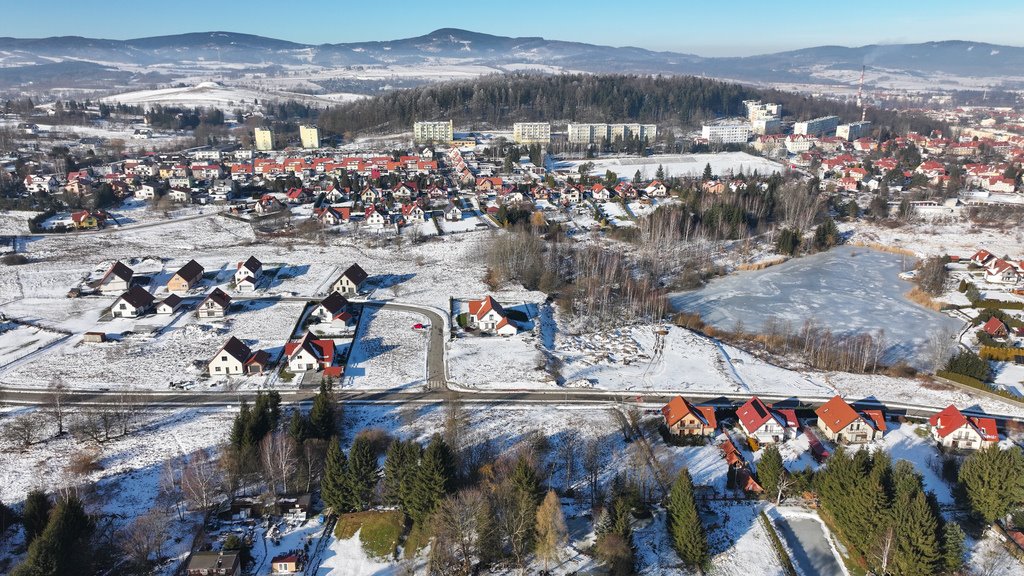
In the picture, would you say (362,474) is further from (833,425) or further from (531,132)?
(531,132)

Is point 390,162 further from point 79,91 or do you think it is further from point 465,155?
point 79,91

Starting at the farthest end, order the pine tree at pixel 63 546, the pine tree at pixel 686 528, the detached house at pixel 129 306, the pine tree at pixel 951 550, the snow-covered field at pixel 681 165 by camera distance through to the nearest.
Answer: the snow-covered field at pixel 681 165 < the detached house at pixel 129 306 < the pine tree at pixel 686 528 < the pine tree at pixel 951 550 < the pine tree at pixel 63 546

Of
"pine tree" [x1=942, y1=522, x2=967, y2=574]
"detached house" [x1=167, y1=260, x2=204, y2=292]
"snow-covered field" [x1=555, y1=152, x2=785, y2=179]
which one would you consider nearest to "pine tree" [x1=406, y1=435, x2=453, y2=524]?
"pine tree" [x1=942, y1=522, x2=967, y2=574]

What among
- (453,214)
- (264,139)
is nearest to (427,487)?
(453,214)

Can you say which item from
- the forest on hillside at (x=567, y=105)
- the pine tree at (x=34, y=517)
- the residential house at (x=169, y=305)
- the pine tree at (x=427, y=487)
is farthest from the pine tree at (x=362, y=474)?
the forest on hillside at (x=567, y=105)

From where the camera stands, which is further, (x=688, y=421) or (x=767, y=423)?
(x=688, y=421)

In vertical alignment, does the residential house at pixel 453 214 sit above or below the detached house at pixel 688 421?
above

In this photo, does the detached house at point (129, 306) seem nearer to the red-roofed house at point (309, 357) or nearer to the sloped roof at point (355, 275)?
the sloped roof at point (355, 275)

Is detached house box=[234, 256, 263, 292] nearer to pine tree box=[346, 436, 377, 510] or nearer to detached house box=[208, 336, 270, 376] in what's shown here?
detached house box=[208, 336, 270, 376]
